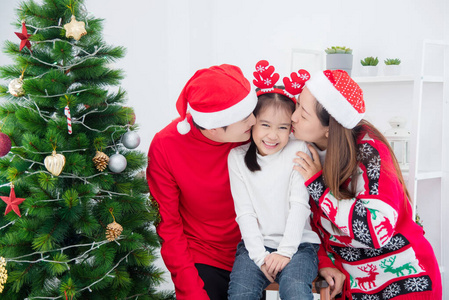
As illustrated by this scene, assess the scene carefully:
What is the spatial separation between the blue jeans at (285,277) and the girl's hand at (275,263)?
0.06ft

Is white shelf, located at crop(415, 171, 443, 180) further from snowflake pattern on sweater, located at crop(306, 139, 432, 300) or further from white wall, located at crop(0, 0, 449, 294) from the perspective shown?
snowflake pattern on sweater, located at crop(306, 139, 432, 300)

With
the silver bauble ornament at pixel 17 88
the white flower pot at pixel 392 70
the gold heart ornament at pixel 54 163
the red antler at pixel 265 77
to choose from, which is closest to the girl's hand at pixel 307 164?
the red antler at pixel 265 77

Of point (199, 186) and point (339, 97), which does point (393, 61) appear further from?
point (199, 186)

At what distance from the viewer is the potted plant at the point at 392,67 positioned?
8.38ft

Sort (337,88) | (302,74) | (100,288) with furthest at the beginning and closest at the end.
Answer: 1. (302,74)
2. (337,88)
3. (100,288)

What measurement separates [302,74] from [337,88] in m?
0.18

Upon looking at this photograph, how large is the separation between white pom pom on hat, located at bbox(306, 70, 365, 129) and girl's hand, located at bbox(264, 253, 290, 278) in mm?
499

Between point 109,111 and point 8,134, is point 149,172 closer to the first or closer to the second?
point 109,111

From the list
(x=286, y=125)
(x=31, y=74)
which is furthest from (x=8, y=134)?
(x=286, y=125)

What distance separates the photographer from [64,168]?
1350 millimetres

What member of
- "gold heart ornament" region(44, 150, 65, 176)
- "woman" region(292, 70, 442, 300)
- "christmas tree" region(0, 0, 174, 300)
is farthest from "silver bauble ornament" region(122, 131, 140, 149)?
"woman" region(292, 70, 442, 300)

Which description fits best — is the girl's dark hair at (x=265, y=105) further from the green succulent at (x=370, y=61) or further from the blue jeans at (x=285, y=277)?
the green succulent at (x=370, y=61)

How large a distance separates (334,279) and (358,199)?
0.36 m

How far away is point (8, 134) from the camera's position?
139 centimetres
